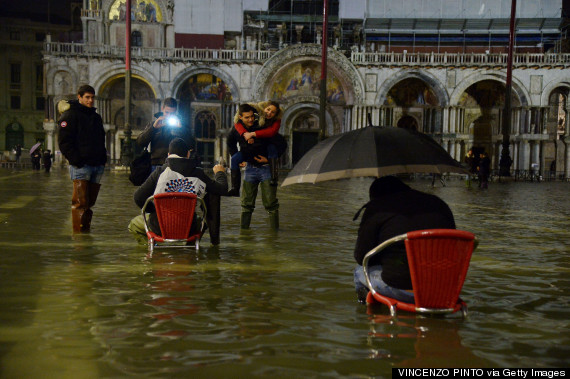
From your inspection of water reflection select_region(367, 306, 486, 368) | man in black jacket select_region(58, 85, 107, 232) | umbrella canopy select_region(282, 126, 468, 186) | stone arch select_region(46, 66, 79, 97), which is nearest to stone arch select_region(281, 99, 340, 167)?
stone arch select_region(46, 66, 79, 97)

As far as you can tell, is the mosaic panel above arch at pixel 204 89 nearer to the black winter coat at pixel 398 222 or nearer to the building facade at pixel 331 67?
the building facade at pixel 331 67

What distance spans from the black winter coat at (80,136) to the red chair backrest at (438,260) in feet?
19.4

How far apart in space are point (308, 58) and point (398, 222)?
121ft

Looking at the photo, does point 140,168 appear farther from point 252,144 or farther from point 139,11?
point 139,11

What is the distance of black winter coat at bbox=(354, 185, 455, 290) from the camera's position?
177 inches

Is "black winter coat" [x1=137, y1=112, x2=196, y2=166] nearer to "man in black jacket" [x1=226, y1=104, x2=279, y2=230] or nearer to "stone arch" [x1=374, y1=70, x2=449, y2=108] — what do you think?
"man in black jacket" [x1=226, y1=104, x2=279, y2=230]

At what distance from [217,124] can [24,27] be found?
3002 centimetres

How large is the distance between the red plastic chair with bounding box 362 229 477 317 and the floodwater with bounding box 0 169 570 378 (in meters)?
0.17

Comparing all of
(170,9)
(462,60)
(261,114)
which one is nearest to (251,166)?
(261,114)

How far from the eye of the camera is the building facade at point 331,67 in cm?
4050

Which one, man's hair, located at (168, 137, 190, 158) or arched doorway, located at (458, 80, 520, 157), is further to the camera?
arched doorway, located at (458, 80, 520, 157)

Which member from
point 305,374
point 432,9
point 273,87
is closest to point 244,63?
point 273,87

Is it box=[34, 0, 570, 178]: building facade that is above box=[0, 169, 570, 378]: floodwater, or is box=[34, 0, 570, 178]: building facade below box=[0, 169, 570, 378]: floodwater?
above

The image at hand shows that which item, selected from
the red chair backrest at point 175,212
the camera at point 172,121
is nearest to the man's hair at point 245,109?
the camera at point 172,121
